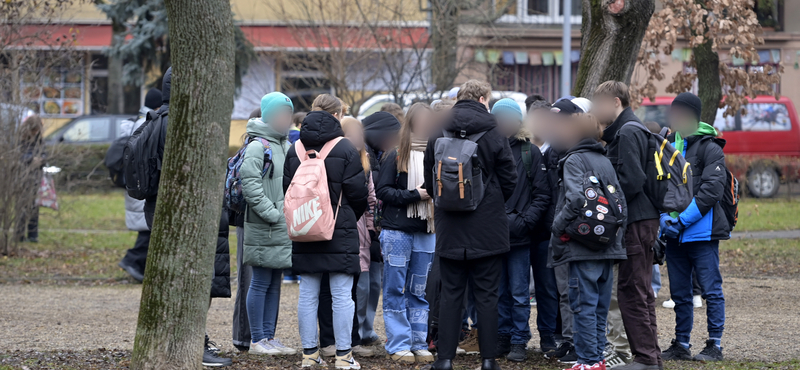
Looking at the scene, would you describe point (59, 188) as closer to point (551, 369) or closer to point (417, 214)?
point (417, 214)

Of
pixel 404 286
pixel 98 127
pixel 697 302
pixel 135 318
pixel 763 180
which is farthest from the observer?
pixel 98 127

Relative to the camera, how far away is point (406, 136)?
580 cm

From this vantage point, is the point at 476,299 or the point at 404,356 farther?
the point at 404,356

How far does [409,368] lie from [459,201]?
1.24 meters

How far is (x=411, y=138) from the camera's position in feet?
19.1

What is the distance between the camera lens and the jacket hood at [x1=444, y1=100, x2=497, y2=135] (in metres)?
5.27

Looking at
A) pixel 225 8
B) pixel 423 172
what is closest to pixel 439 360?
pixel 423 172

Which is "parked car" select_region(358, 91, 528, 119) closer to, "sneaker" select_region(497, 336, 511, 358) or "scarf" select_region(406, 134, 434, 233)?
"scarf" select_region(406, 134, 434, 233)

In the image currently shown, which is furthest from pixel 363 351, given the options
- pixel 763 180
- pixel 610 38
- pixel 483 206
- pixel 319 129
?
pixel 763 180

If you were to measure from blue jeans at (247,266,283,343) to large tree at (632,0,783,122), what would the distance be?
7375 mm

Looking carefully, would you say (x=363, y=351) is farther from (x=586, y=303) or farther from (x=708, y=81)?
(x=708, y=81)

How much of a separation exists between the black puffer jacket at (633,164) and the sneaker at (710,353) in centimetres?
122

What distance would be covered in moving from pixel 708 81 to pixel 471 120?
730 cm

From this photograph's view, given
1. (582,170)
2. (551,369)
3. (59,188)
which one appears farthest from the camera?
(59,188)
